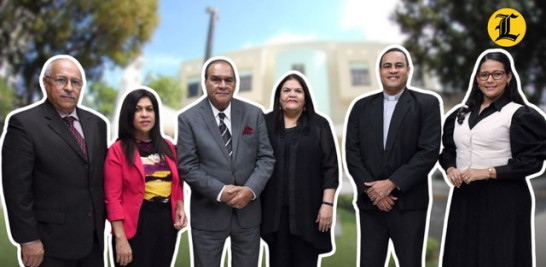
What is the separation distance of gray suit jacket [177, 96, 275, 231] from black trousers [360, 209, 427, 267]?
78 cm

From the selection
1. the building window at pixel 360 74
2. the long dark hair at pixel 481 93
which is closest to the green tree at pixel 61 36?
the building window at pixel 360 74

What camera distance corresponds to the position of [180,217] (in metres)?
3.57

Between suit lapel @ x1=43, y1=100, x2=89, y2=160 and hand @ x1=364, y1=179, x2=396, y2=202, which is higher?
suit lapel @ x1=43, y1=100, x2=89, y2=160

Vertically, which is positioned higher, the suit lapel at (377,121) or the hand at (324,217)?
the suit lapel at (377,121)

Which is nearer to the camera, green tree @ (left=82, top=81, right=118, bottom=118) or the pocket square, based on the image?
the pocket square

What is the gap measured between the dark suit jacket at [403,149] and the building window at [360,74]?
229cm

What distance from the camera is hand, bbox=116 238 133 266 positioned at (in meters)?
3.37

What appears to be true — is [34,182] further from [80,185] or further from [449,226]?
[449,226]

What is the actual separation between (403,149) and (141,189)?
5.83 feet

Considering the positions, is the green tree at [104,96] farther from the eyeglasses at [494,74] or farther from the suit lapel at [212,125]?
the eyeglasses at [494,74]

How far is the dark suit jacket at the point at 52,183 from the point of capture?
3084mm

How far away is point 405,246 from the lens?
3641 millimetres

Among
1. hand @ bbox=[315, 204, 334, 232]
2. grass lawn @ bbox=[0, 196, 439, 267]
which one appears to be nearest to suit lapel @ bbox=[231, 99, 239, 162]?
hand @ bbox=[315, 204, 334, 232]

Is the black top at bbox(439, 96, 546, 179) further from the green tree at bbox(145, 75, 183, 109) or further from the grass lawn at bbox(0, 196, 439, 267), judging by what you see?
the green tree at bbox(145, 75, 183, 109)
